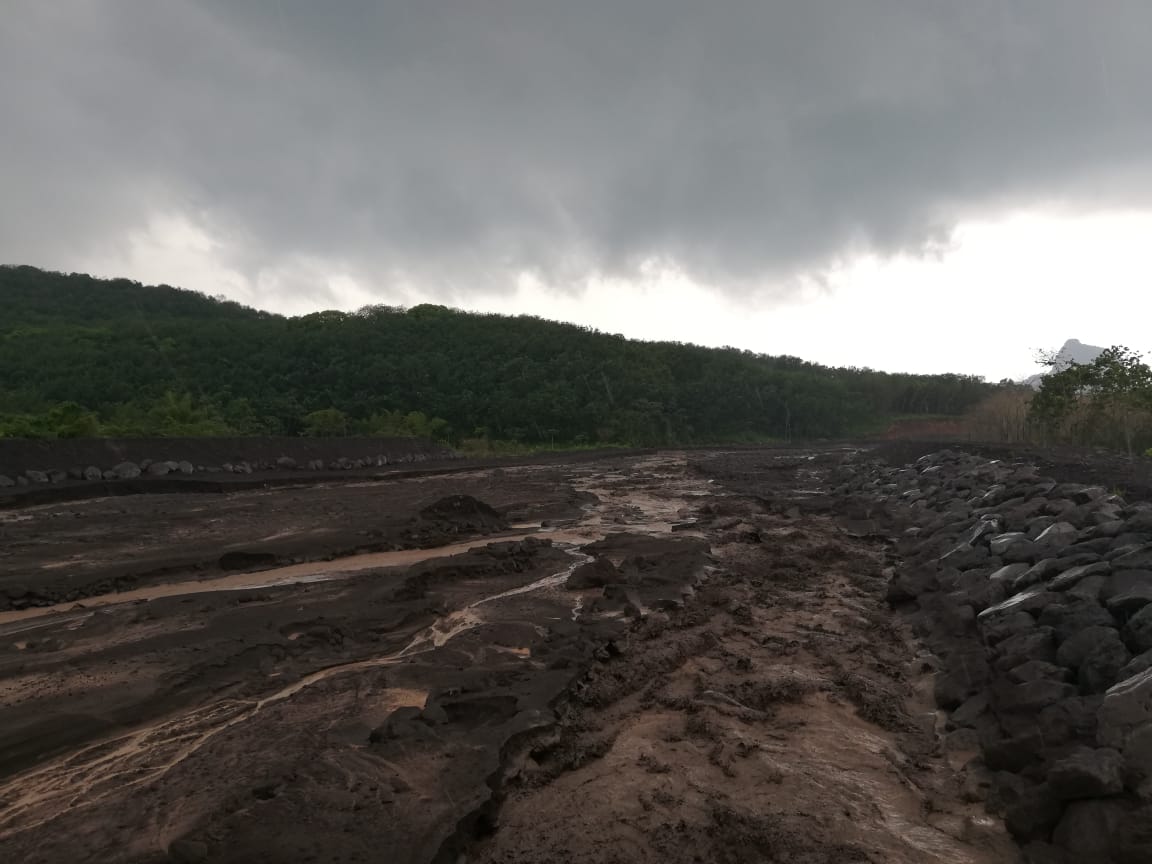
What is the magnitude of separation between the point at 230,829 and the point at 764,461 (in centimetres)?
3664

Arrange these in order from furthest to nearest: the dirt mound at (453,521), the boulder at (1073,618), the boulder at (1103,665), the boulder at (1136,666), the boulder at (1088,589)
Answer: the dirt mound at (453,521)
the boulder at (1088,589)
the boulder at (1073,618)
the boulder at (1103,665)
the boulder at (1136,666)

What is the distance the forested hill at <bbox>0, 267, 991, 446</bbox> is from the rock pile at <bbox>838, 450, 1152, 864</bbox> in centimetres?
2660

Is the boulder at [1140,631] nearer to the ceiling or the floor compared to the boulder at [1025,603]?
nearer to the ceiling

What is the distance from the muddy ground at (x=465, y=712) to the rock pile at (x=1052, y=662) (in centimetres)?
31

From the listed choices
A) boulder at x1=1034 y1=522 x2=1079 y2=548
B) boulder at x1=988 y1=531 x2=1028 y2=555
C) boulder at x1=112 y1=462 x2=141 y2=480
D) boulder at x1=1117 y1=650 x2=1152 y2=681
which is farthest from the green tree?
boulder at x1=1117 y1=650 x2=1152 y2=681

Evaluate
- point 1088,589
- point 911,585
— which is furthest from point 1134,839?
point 911,585

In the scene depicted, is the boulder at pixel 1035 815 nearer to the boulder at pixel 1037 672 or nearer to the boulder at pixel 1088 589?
the boulder at pixel 1037 672

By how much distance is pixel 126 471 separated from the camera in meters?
20.1

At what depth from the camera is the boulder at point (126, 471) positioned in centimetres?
1978

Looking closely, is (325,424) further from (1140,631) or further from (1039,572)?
(1140,631)

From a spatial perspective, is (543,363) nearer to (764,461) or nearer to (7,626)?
(764,461)

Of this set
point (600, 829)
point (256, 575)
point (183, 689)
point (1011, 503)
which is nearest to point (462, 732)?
point (600, 829)

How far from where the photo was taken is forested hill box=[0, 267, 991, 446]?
41.3 metres

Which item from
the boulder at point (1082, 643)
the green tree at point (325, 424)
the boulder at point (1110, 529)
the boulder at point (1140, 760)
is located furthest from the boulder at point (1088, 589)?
the green tree at point (325, 424)
